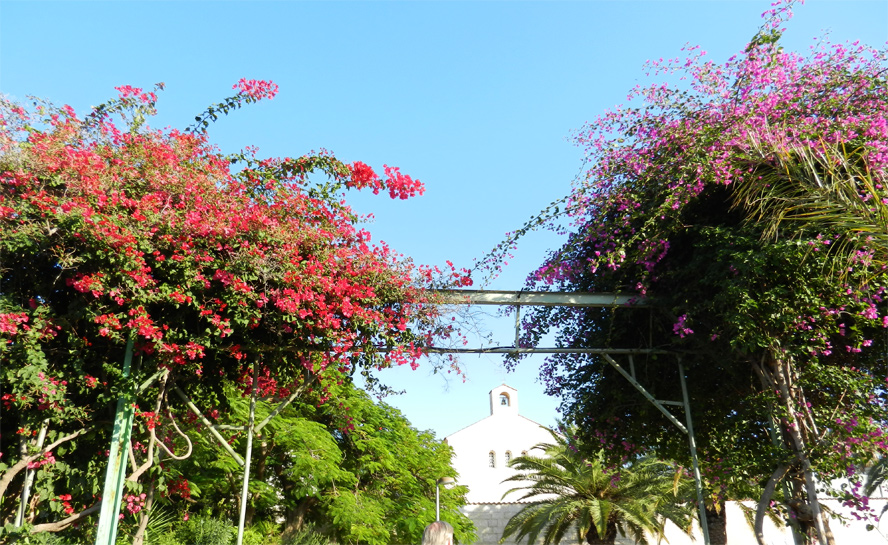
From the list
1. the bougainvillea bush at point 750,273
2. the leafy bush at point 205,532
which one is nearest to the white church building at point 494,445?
the leafy bush at point 205,532

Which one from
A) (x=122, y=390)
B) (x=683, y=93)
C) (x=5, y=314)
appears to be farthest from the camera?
(x=683, y=93)

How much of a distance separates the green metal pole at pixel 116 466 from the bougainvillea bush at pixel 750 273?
468cm

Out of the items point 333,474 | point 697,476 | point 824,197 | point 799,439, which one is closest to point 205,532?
point 333,474

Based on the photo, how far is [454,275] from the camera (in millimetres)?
7020

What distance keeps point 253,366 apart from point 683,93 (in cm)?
570

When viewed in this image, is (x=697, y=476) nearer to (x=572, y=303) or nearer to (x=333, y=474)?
(x=572, y=303)

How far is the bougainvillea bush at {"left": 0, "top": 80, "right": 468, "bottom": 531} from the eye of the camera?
5.27 metres

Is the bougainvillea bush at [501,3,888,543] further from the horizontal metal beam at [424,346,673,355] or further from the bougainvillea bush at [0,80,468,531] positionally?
the bougainvillea bush at [0,80,468,531]

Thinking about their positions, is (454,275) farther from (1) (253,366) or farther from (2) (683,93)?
(2) (683,93)

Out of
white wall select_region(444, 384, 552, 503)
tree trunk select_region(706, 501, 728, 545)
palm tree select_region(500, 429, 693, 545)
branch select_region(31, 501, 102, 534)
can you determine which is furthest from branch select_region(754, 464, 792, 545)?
white wall select_region(444, 384, 552, 503)

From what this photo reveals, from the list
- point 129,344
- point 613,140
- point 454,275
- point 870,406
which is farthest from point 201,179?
point 870,406

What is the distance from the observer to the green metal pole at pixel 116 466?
5.33 m

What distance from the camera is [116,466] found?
5.45 meters

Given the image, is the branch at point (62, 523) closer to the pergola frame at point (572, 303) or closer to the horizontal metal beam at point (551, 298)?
the pergola frame at point (572, 303)
